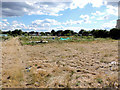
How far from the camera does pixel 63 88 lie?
476cm

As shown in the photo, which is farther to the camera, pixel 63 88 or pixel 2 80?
pixel 2 80

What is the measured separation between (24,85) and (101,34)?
64.7 meters

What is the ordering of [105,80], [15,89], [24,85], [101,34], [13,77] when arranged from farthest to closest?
[101,34] < [13,77] < [105,80] < [24,85] < [15,89]

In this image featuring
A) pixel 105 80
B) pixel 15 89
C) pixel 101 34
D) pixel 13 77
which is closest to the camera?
pixel 15 89

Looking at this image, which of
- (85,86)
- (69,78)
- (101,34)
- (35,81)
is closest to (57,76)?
(69,78)

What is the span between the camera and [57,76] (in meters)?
6.09

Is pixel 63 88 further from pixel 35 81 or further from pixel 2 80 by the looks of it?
pixel 2 80

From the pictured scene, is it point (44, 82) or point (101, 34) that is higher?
point (101, 34)

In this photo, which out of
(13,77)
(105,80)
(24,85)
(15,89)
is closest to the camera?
(15,89)

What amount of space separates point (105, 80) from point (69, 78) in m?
1.98

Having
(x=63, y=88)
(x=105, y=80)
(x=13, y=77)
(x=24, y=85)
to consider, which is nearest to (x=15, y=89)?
(x=24, y=85)

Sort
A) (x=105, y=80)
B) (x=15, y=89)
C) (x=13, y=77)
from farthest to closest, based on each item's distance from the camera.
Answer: (x=13, y=77), (x=105, y=80), (x=15, y=89)

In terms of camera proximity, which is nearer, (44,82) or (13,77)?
(44,82)

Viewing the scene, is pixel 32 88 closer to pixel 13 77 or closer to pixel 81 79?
pixel 13 77
